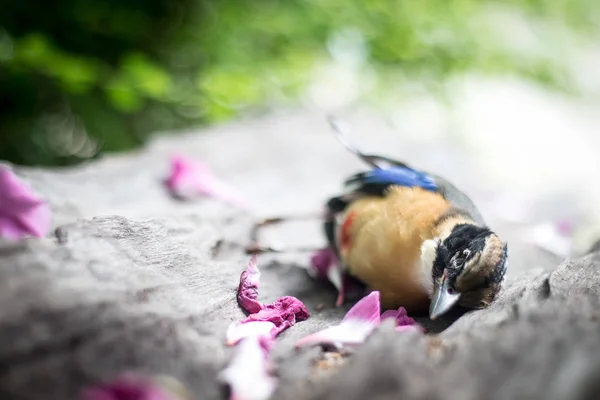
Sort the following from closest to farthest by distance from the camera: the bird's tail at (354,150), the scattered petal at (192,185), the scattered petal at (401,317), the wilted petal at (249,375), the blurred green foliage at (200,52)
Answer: the wilted petal at (249,375), the scattered petal at (401,317), the bird's tail at (354,150), the scattered petal at (192,185), the blurred green foliage at (200,52)

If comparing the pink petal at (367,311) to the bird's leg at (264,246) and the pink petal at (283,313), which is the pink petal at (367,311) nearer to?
the pink petal at (283,313)

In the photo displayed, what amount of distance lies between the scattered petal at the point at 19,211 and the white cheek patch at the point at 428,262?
1.07 meters

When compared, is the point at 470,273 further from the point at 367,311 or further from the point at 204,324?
the point at 204,324

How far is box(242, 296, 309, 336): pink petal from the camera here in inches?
60.1

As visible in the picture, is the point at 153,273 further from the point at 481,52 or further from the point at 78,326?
the point at 481,52

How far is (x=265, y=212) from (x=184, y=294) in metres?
1.23

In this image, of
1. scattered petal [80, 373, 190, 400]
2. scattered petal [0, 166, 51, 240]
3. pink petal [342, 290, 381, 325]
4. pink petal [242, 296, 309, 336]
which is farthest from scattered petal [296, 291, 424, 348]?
scattered petal [0, 166, 51, 240]

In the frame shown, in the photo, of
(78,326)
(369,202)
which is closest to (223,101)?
(369,202)

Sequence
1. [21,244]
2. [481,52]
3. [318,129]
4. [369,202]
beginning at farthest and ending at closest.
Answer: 1. [481,52]
2. [318,129]
3. [369,202]
4. [21,244]

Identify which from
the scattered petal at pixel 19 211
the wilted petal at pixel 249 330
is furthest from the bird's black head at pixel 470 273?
the scattered petal at pixel 19 211

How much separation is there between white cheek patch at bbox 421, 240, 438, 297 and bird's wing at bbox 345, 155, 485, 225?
0.73 feet

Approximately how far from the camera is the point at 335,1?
393 centimetres

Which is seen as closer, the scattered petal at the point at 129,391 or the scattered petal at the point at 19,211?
the scattered petal at the point at 129,391

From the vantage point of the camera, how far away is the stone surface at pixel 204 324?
1036 mm
